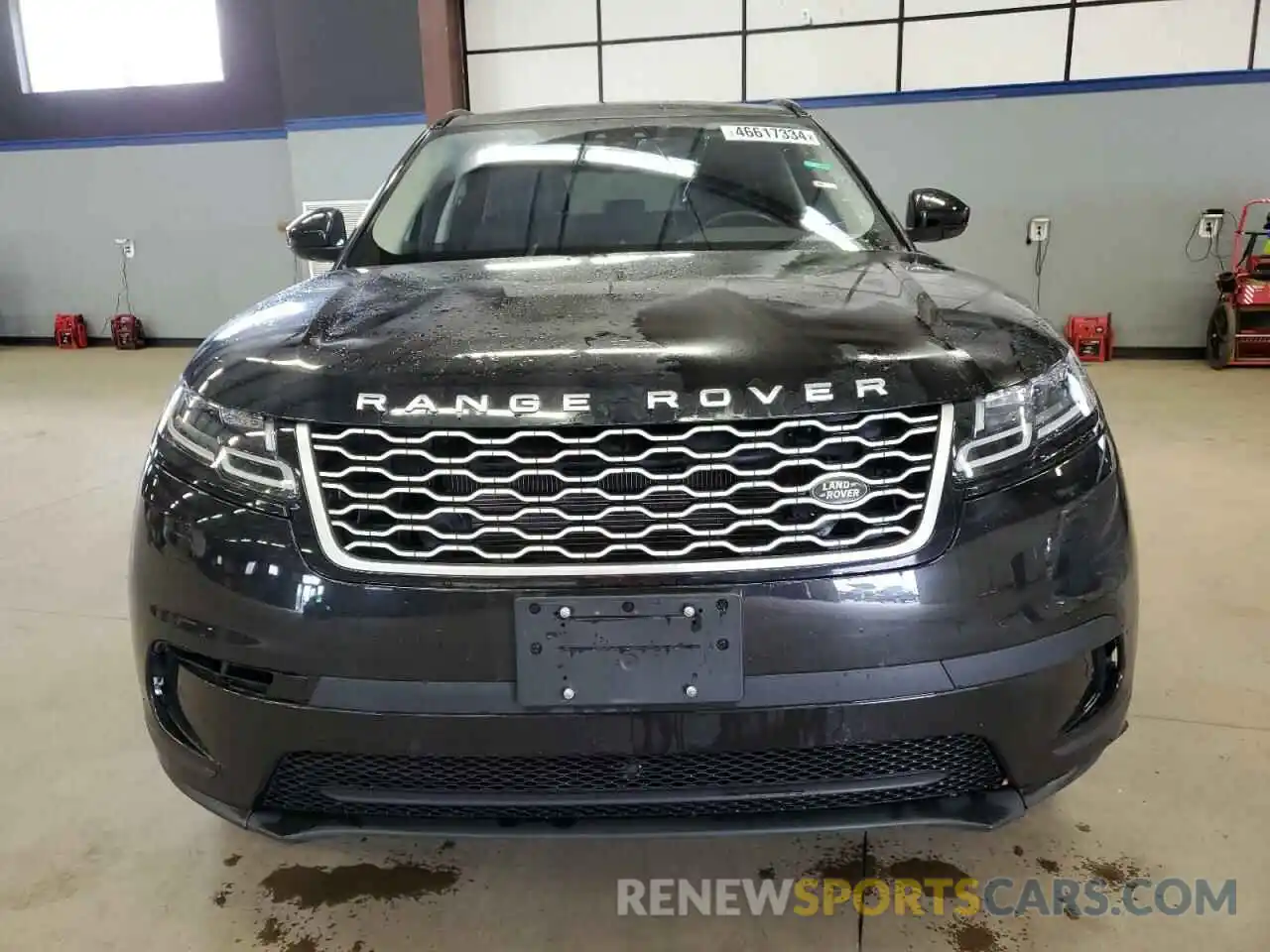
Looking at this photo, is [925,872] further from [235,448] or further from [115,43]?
[115,43]

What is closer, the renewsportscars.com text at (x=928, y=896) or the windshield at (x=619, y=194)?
the renewsportscars.com text at (x=928, y=896)

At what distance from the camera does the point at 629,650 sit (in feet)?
3.97

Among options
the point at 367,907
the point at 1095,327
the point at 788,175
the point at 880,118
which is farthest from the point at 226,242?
the point at 367,907

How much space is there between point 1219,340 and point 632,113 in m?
6.69

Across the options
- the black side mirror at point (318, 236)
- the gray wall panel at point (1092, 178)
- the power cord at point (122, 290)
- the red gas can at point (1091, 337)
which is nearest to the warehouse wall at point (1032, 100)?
the gray wall panel at point (1092, 178)

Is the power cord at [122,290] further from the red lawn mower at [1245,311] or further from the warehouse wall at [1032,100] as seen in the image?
the red lawn mower at [1245,311]

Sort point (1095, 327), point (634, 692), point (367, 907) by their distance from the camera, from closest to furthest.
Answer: point (634, 692) < point (367, 907) < point (1095, 327)

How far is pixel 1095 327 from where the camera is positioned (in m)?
8.13

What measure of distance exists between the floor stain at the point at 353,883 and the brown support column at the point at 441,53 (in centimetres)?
838

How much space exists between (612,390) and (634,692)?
379 mm

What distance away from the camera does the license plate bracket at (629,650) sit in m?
1.20

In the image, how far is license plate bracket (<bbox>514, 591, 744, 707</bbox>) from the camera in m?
1.20

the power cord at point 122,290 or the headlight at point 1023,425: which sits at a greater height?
the headlight at point 1023,425

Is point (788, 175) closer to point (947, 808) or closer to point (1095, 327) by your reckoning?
point (947, 808)
